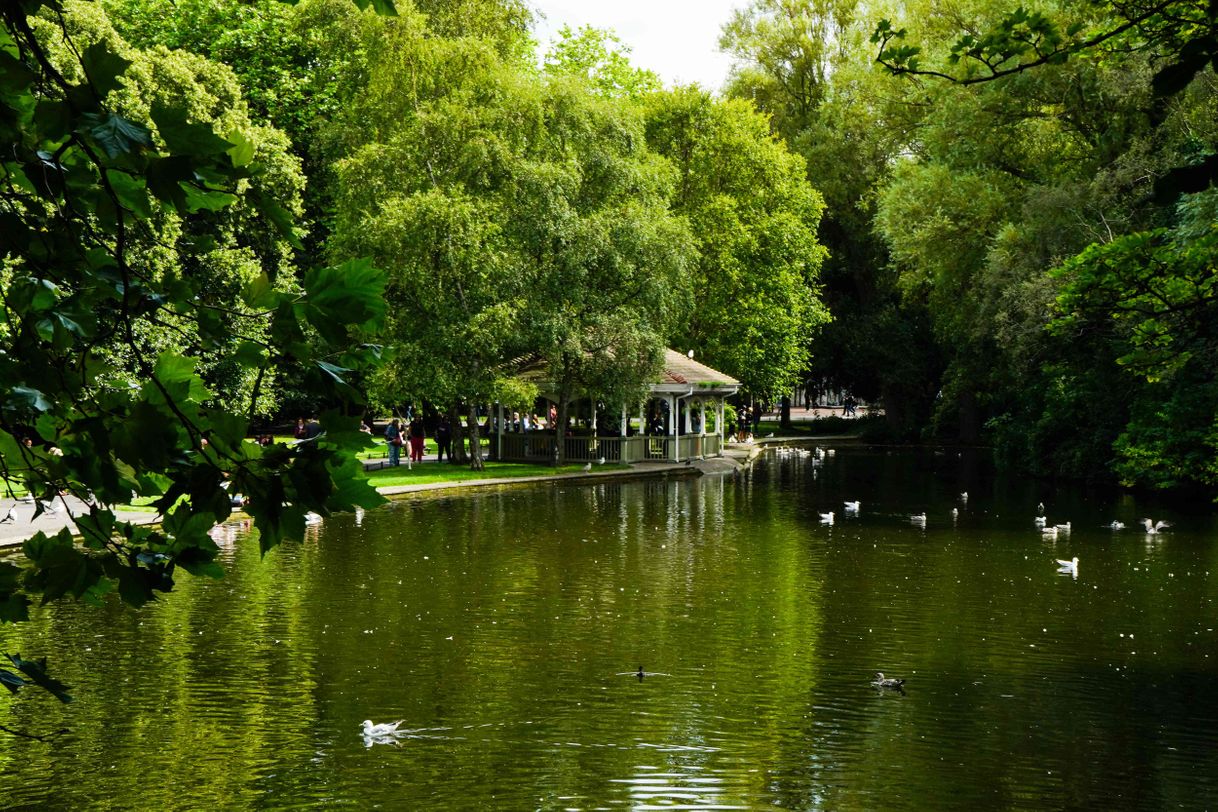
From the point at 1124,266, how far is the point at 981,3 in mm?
31369

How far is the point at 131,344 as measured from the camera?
10.5 ft

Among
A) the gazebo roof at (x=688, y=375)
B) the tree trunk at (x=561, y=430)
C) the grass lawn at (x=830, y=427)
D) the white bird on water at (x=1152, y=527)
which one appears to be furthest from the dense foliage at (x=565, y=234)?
the grass lawn at (x=830, y=427)

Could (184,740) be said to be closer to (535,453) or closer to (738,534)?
(738,534)

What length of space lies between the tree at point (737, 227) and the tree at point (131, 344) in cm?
4873

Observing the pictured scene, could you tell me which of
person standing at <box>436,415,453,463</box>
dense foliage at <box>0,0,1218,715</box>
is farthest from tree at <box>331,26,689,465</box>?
person standing at <box>436,415,453,463</box>

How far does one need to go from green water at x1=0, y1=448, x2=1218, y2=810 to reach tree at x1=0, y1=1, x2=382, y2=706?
22.1ft

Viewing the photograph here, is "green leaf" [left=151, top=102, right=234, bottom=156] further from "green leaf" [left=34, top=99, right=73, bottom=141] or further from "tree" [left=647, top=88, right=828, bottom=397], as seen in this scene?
"tree" [left=647, top=88, right=828, bottom=397]

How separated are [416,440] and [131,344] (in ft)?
130

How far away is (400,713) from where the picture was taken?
40.1 feet

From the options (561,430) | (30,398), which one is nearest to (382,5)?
(30,398)

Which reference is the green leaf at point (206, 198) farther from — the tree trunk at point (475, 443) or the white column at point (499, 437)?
the white column at point (499, 437)

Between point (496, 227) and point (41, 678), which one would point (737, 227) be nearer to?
point (496, 227)

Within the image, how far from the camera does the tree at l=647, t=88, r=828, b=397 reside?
173ft

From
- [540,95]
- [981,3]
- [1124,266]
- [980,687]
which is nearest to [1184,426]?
[981,3]
